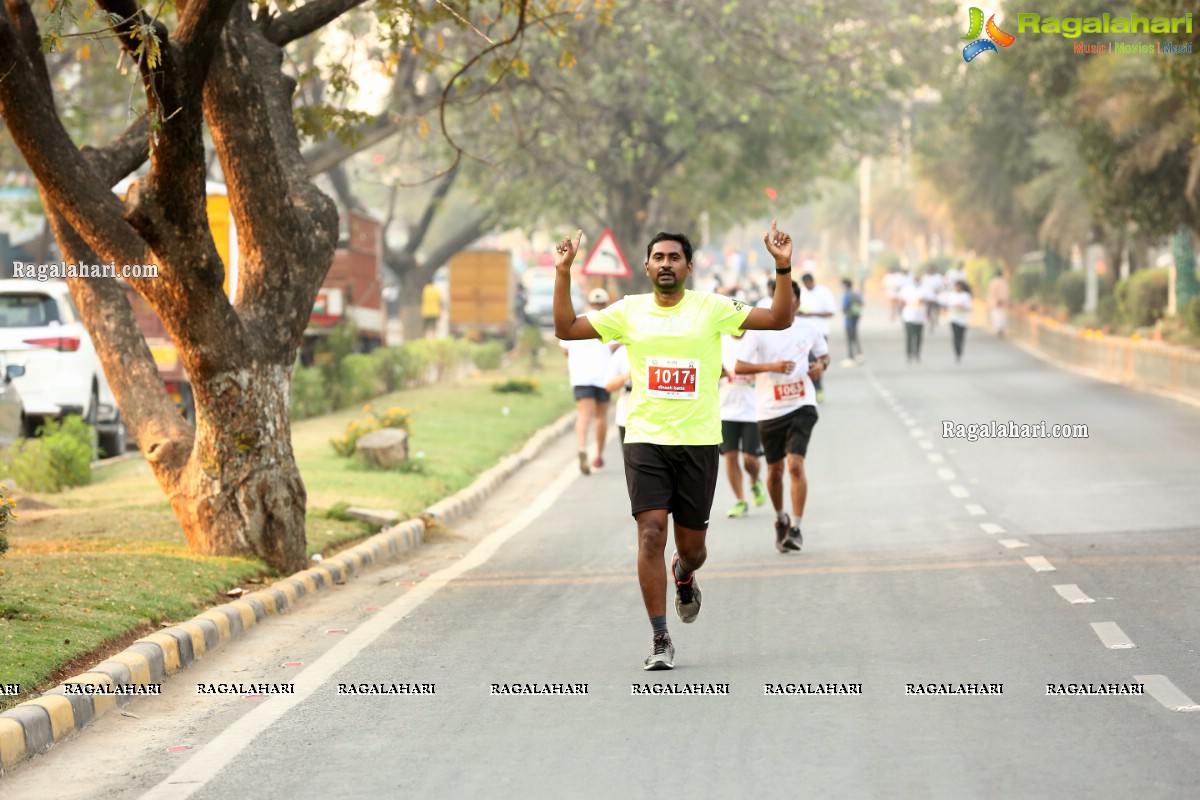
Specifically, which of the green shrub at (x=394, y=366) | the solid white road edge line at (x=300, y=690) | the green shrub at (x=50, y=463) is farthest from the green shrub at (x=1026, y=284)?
the solid white road edge line at (x=300, y=690)

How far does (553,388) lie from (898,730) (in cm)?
2621

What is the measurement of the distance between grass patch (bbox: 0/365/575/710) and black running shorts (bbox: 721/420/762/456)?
286 cm

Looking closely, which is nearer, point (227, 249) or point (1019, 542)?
point (1019, 542)

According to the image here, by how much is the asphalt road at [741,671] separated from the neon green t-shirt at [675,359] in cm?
110

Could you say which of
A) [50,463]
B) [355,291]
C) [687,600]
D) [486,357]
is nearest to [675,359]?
[687,600]

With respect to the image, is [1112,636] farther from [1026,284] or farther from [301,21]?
[1026,284]

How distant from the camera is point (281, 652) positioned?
9.65 meters

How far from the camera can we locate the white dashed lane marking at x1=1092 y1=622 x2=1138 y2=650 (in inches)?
349

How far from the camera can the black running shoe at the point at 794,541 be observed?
13008mm

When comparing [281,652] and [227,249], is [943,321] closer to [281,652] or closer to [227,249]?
[227,249]

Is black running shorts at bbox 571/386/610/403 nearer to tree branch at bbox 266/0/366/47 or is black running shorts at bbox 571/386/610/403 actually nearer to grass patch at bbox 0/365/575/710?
grass patch at bbox 0/365/575/710

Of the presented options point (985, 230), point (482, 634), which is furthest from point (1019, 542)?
point (985, 230)

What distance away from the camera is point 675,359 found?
8547 millimetres

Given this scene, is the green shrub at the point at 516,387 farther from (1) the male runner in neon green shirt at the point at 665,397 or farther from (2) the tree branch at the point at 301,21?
(1) the male runner in neon green shirt at the point at 665,397
